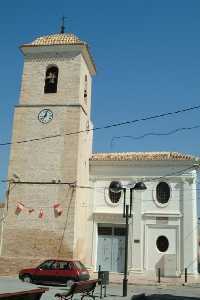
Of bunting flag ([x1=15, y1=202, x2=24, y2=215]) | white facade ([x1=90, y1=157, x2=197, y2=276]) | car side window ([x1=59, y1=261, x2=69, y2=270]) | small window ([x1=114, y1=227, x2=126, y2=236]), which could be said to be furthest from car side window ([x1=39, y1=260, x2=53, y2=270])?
small window ([x1=114, y1=227, x2=126, y2=236])

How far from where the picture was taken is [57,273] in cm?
1942

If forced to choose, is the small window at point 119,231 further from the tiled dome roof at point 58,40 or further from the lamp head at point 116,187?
the tiled dome roof at point 58,40

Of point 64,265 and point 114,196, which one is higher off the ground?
point 114,196

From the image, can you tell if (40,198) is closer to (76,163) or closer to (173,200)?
(76,163)

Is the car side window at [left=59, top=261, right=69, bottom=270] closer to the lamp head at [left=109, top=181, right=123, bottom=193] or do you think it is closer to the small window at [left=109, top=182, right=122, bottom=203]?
the lamp head at [left=109, top=181, right=123, bottom=193]

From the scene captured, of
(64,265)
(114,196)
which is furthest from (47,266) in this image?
(114,196)

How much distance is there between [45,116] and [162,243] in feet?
33.8

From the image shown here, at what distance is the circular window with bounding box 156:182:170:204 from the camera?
1038 inches

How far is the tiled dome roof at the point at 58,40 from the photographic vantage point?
2638 cm

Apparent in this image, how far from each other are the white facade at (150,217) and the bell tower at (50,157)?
1148 mm

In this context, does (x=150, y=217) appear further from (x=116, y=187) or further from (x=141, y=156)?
(x=116, y=187)

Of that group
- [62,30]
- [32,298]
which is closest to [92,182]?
[62,30]

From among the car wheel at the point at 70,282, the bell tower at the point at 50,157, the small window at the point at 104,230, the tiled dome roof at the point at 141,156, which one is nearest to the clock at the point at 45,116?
the bell tower at the point at 50,157

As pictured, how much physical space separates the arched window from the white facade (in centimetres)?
528
